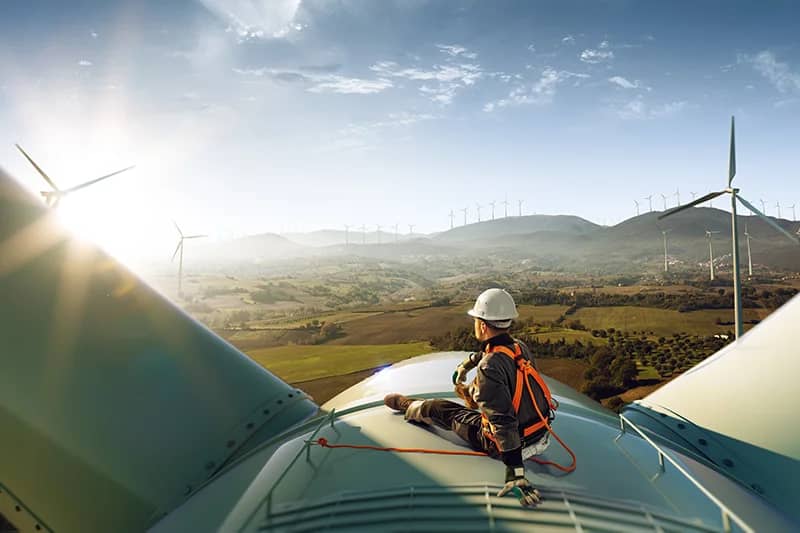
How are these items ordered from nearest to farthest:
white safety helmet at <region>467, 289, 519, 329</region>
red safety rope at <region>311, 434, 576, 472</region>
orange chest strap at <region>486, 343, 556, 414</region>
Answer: red safety rope at <region>311, 434, 576, 472</region> < orange chest strap at <region>486, 343, 556, 414</region> < white safety helmet at <region>467, 289, 519, 329</region>

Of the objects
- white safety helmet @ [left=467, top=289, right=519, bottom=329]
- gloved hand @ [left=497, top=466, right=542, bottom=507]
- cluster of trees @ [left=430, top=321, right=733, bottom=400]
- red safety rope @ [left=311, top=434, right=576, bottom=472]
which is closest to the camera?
gloved hand @ [left=497, top=466, right=542, bottom=507]

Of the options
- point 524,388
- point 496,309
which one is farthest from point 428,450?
point 496,309

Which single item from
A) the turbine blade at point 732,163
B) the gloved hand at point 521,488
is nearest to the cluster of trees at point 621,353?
the turbine blade at point 732,163

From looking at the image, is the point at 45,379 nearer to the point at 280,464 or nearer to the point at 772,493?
the point at 280,464

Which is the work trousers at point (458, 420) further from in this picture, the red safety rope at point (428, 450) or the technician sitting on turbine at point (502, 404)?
the red safety rope at point (428, 450)

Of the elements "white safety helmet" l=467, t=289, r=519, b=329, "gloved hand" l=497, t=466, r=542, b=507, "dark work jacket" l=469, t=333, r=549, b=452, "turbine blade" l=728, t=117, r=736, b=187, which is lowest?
"gloved hand" l=497, t=466, r=542, b=507

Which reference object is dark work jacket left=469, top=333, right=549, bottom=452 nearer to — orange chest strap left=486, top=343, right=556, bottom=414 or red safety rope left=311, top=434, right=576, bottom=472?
orange chest strap left=486, top=343, right=556, bottom=414

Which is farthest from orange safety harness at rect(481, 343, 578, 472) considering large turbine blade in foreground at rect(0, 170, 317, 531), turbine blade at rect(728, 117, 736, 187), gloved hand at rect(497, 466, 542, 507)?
turbine blade at rect(728, 117, 736, 187)
